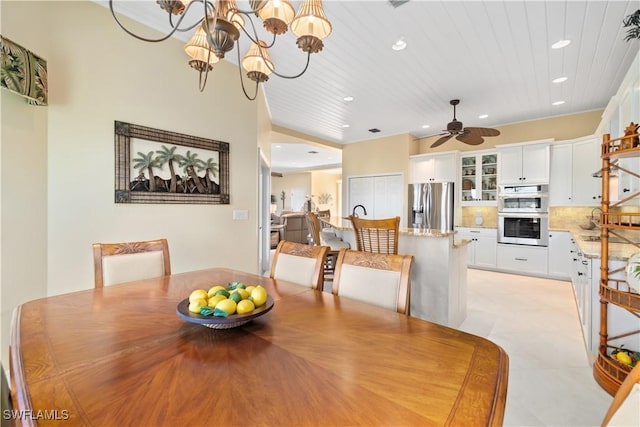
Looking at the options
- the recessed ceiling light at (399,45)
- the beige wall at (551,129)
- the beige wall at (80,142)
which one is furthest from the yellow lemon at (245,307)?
the beige wall at (551,129)

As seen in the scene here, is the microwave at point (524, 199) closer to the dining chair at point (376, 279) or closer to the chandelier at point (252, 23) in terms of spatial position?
the dining chair at point (376, 279)

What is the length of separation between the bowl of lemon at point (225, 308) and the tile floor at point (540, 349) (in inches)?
64.7

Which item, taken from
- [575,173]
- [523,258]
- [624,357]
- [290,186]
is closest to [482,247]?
[523,258]

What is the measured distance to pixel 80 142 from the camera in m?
2.18

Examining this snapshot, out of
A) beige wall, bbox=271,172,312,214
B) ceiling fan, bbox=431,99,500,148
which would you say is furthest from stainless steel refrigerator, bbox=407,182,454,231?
beige wall, bbox=271,172,312,214

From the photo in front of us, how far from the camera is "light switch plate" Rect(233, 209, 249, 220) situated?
3.24 metres

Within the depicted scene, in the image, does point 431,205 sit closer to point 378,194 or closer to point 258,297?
point 378,194

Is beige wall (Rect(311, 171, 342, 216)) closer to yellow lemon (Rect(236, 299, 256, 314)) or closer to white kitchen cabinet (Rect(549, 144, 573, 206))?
white kitchen cabinet (Rect(549, 144, 573, 206))

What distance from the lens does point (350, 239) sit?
3.48 meters

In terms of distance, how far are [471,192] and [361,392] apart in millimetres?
5789

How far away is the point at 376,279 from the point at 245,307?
69 centimetres

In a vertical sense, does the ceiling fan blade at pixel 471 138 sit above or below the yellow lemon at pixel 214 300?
above

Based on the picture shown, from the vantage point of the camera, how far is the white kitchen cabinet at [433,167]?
18.5 ft

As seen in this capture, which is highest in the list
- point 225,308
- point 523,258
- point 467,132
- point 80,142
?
point 467,132
